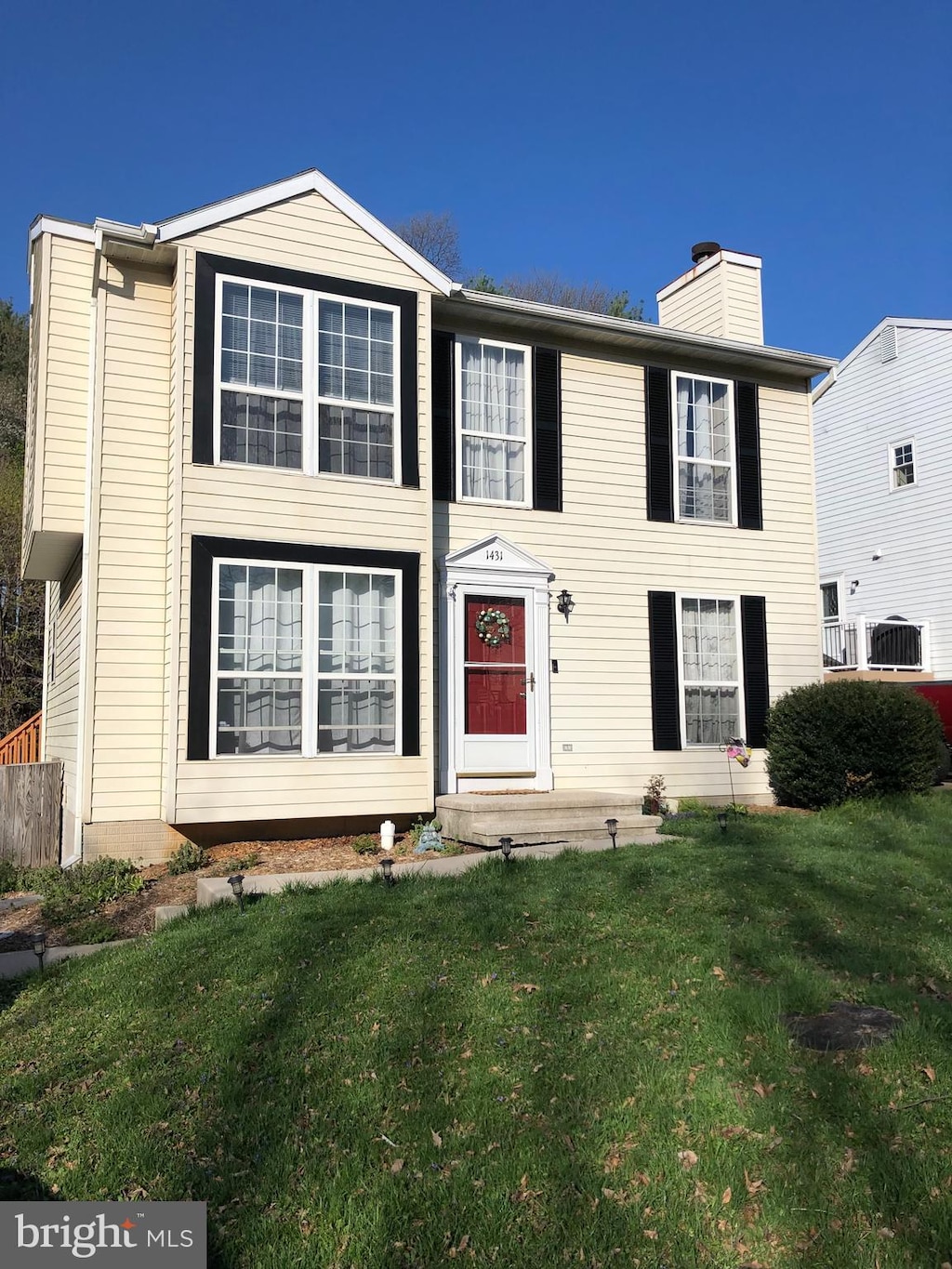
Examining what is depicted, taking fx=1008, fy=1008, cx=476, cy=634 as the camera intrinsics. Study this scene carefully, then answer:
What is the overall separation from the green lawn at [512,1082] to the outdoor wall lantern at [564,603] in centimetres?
552

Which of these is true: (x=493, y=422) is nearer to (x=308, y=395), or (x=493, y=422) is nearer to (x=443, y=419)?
(x=443, y=419)

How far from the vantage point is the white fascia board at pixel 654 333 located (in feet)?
37.8

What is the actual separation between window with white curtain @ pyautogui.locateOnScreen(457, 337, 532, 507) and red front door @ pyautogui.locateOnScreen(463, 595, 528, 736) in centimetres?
130

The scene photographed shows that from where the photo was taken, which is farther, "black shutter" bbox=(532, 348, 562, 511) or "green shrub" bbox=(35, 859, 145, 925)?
"black shutter" bbox=(532, 348, 562, 511)

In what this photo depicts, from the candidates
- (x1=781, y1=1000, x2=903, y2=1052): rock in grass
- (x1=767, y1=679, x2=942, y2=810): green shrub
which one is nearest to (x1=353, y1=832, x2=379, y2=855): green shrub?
(x1=767, y1=679, x2=942, y2=810): green shrub

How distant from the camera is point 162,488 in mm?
10000

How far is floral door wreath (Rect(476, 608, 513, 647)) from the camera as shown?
11.3 meters

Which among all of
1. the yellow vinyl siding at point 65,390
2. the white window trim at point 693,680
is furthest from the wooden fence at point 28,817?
the white window trim at point 693,680

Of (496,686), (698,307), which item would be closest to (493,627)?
(496,686)

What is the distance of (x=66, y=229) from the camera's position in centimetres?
1031

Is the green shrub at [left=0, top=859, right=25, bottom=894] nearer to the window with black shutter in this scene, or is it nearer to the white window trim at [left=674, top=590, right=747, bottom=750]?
the window with black shutter

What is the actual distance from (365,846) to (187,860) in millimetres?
1616

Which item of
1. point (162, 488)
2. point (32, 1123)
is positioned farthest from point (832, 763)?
point (32, 1123)

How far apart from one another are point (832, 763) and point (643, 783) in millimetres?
2149
